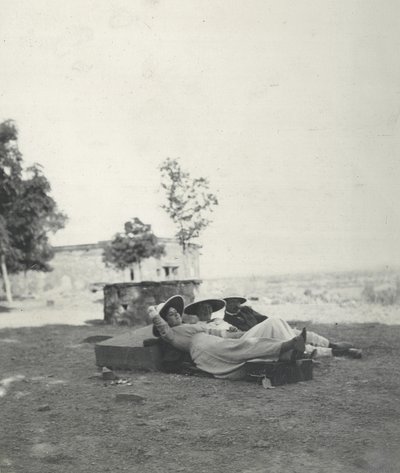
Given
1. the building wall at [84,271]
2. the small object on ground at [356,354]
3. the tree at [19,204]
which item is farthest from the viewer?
the building wall at [84,271]

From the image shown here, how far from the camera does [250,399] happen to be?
5.41 meters

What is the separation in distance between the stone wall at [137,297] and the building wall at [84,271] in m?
20.4

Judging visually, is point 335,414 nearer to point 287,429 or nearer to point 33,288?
point 287,429

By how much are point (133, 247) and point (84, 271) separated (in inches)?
372

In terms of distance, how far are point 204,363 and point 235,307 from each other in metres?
1.38

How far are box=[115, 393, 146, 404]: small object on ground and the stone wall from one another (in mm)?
7724

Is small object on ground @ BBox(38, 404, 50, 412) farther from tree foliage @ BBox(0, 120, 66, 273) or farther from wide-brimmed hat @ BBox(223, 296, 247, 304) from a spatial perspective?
tree foliage @ BBox(0, 120, 66, 273)

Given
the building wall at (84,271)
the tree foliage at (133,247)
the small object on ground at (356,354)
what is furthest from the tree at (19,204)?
the small object on ground at (356,354)

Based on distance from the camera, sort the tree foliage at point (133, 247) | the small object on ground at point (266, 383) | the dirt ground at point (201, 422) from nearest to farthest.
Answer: the dirt ground at point (201, 422) → the small object on ground at point (266, 383) → the tree foliage at point (133, 247)

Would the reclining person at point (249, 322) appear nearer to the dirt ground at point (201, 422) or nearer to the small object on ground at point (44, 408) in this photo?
the dirt ground at point (201, 422)

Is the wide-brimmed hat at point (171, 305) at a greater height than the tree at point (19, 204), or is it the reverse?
the tree at point (19, 204)

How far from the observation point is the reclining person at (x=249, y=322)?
7594 mm

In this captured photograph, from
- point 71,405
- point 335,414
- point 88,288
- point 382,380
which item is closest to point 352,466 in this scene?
point 335,414

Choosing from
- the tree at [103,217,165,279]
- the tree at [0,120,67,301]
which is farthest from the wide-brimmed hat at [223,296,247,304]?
the tree at [103,217,165,279]
